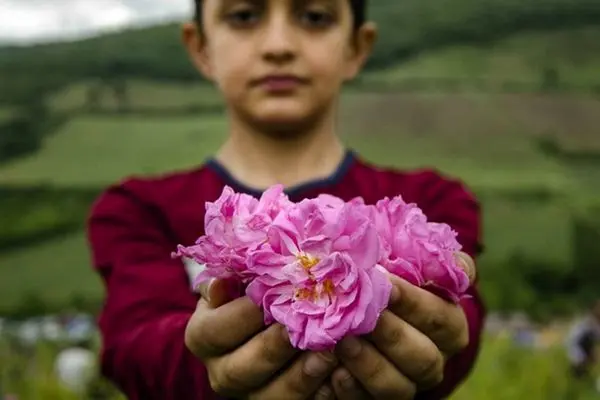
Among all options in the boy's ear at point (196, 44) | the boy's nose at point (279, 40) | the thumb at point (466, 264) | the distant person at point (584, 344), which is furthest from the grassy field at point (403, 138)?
the thumb at point (466, 264)

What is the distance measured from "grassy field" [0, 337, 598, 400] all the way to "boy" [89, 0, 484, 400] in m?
0.59

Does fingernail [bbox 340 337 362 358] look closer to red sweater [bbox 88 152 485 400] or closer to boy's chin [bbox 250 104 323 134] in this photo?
red sweater [bbox 88 152 485 400]

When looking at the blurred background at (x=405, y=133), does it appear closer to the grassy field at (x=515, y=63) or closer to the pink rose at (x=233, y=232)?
the grassy field at (x=515, y=63)

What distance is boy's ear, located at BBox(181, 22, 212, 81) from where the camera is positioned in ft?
2.41

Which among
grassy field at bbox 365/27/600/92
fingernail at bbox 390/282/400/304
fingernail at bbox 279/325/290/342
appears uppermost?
fingernail at bbox 390/282/400/304

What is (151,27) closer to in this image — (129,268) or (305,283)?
(129,268)

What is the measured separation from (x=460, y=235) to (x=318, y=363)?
22 cm

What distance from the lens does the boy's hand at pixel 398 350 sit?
429 millimetres

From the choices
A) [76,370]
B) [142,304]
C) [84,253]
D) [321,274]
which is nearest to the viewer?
[321,274]

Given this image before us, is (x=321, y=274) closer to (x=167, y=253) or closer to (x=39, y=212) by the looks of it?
(x=167, y=253)

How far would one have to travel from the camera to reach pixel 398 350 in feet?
1.43

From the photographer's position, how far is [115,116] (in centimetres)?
149

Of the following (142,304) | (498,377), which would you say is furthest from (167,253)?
(498,377)

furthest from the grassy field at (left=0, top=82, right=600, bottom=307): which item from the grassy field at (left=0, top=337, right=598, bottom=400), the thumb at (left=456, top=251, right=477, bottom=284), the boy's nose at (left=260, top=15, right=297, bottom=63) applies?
the thumb at (left=456, top=251, right=477, bottom=284)
